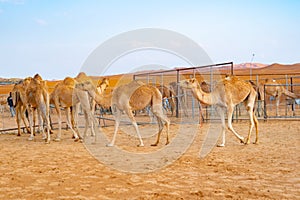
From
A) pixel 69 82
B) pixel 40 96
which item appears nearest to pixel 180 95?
pixel 69 82

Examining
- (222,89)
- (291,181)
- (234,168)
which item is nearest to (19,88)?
(222,89)

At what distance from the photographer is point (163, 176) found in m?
5.86

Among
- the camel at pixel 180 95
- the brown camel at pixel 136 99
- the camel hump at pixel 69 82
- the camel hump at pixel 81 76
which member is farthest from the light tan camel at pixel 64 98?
the camel at pixel 180 95

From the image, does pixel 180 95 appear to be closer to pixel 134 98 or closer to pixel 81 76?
pixel 81 76

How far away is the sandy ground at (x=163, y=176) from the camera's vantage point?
483 cm

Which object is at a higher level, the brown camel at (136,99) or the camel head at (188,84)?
the camel head at (188,84)

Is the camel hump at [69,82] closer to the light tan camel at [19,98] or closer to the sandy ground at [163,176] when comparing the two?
the light tan camel at [19,98]

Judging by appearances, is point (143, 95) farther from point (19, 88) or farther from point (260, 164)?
point (19, 88)

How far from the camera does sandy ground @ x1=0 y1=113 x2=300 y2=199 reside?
483 cm

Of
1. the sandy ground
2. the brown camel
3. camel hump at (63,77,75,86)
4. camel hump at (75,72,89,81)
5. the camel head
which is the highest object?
camel hump at (75,72,89,81)

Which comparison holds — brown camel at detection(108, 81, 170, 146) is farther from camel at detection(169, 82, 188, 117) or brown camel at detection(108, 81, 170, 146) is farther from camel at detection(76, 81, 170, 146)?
camel at detection(169, 82, 188, 117)

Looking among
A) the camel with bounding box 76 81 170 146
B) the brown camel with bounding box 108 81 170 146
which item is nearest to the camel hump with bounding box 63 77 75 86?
the camel with bounding box 76 81 170 146

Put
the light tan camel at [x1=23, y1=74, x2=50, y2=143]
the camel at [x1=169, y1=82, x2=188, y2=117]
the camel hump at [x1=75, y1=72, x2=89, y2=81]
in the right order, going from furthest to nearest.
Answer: the camel at [x1=169, y1=82, x2=188, y2=117] → the camel hump at [x1=75, y1=72, x2=89, y2=81] → the light tan camel at [x1=23, y1=74, x2=50, y2=143]

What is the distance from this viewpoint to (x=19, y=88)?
40.4 feet
